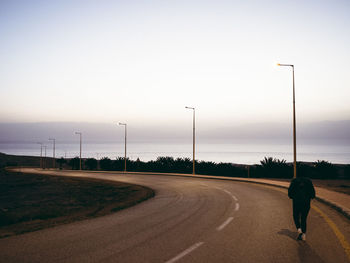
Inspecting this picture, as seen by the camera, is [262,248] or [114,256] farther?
[262,248]

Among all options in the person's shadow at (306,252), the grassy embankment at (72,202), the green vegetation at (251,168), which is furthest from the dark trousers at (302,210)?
the green vegetation at (251,168)

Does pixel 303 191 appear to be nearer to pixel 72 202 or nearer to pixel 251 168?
pixel 72 202

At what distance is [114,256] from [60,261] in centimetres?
100

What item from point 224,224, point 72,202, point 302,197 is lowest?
point 72,202

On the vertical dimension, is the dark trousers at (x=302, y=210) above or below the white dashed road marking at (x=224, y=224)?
above

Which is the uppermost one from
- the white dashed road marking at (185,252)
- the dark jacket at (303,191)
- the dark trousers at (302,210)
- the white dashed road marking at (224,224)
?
the dark jacket at (303,191)

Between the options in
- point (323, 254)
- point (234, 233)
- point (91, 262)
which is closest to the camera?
point (91, 262)

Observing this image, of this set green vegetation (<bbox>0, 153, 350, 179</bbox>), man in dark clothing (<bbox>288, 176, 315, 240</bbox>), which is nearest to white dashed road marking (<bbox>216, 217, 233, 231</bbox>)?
man in dark clothing (<bbox>288, 176, 315, 240</bbox>)

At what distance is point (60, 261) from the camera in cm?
556

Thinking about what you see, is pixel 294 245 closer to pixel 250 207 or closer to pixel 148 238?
pixel 148 238

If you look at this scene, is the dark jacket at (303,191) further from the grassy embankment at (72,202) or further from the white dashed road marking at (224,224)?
the grassy embankment at (72,202)

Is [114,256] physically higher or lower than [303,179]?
lower

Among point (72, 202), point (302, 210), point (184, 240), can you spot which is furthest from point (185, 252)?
point (72, 202)

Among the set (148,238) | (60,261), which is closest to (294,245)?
(148,238)
